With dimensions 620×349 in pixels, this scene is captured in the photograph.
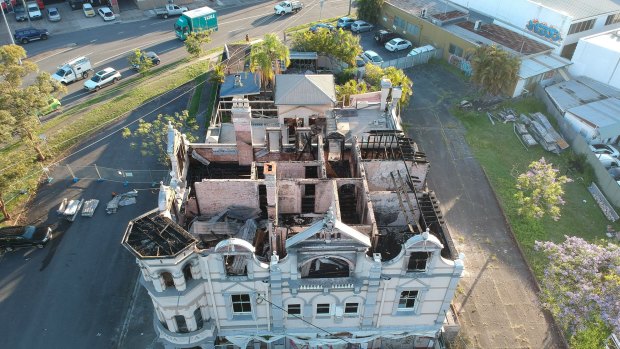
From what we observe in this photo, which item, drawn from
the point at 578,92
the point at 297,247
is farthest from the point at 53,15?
the point at 578,92

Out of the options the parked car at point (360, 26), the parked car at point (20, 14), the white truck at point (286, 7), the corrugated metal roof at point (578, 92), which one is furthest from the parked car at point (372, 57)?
the parked car at point (20, 14)

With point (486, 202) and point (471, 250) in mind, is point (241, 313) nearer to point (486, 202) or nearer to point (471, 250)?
point (471, 250)

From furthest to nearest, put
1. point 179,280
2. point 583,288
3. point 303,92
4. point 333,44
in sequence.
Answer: point 333,44, point 303,92, point 583,288, point 179,280

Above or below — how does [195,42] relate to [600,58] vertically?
below

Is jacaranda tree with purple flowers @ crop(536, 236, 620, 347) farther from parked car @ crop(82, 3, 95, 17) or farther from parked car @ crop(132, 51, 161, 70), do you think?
parked car @ crop(82, 3, 95, 17)

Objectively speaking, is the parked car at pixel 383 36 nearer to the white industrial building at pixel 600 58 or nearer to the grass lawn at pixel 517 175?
the grass lawn at pixel 517 175

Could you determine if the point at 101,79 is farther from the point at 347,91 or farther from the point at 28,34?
the point at 347,91
